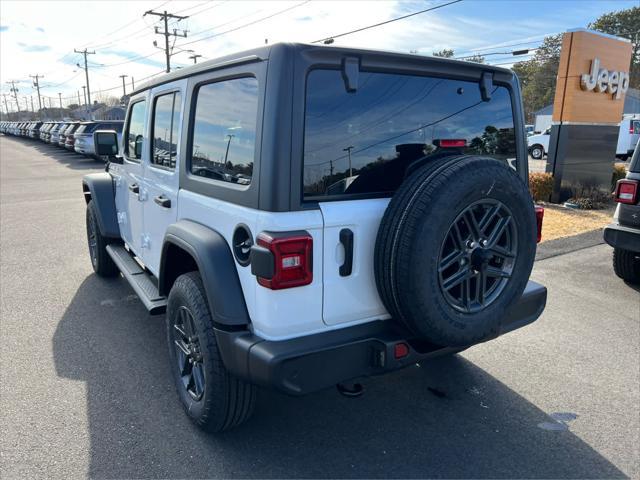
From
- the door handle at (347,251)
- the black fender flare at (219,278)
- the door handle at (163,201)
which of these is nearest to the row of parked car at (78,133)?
the door handle at (163,201)

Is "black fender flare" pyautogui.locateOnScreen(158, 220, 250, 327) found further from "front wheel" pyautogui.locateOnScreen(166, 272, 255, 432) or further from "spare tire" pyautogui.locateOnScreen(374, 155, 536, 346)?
"spare tire" pyautogui.locateOnScreen(374, 155, 536, 346)

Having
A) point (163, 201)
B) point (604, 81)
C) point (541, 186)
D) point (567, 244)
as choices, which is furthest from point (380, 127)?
point (604, 81)

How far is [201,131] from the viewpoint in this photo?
9.18 feet

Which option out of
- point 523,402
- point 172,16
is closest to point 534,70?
point 172,16

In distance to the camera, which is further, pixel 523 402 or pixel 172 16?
pixel 172 16

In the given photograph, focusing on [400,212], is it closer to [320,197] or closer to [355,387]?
[320,197]

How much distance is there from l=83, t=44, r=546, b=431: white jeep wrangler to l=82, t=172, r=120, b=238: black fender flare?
2.29 meters

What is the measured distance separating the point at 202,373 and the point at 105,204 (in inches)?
112

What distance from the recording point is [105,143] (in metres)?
4.53

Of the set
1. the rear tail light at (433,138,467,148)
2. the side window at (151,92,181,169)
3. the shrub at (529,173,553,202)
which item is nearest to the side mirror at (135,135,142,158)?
the side window at (151,92,181,169)

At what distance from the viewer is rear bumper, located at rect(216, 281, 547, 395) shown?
215 centimetres

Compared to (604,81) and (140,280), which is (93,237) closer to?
(140,280)

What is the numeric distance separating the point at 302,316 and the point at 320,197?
0.55 metres

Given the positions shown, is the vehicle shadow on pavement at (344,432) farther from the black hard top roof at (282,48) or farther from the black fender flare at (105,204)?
the black hard top roof at (282,48)
